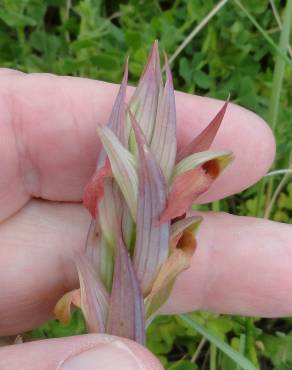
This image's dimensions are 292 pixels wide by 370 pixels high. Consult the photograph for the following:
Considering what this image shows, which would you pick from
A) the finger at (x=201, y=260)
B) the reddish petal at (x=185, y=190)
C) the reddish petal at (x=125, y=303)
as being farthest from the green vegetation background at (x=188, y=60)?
the reddish petal at (x=185, y=190)

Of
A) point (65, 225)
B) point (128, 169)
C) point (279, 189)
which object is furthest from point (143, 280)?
point (279, 189)

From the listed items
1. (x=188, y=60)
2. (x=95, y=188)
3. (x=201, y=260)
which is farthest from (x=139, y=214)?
(x=188, y=60)

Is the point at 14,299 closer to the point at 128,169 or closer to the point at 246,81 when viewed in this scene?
the point at 128,169

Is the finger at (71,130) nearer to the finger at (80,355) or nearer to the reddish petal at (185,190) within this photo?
the reddish petal at (185,190)

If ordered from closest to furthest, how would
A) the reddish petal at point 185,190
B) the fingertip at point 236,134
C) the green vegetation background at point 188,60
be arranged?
the reddish petal at point 185,190
the fingertip at point 236,134
the green vegetation background at point 188,60

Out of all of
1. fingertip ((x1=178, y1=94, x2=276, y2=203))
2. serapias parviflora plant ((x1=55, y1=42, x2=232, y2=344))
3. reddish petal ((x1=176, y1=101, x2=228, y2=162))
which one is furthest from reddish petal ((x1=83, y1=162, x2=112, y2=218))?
fingertip ((x1=178, y1=94, x2=276, y2=203))

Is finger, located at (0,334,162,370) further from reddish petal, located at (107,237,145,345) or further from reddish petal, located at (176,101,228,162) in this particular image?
reddish petal, located at (176,101,228,162)
